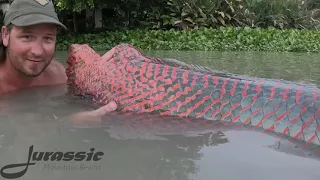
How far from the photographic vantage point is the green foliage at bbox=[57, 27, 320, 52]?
8.16m

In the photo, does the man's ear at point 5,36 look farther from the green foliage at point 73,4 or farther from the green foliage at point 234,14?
the green foliage at point 234,14

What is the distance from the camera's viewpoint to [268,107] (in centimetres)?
200

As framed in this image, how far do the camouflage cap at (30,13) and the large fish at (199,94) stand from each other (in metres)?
0.41

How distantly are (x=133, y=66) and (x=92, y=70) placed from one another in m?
0.32

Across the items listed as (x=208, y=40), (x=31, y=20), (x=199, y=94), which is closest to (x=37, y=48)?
(x=31, y=20)

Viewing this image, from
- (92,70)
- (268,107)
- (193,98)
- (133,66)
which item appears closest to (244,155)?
(268,107)

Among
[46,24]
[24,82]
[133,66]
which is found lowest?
[24,82]

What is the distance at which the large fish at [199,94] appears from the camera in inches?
75.8

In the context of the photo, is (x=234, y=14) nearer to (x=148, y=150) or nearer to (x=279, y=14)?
(x=279, y=14)

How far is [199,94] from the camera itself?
2.21 m

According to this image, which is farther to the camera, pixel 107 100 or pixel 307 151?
pixel 107 100

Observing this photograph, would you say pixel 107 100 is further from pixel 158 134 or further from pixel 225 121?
pixel 225 121

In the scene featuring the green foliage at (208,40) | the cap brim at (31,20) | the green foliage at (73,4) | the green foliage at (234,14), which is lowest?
the green foliage at (208,40)

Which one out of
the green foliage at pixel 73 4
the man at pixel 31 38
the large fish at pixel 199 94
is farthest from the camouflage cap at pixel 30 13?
the green foliage at pixel 73 4
